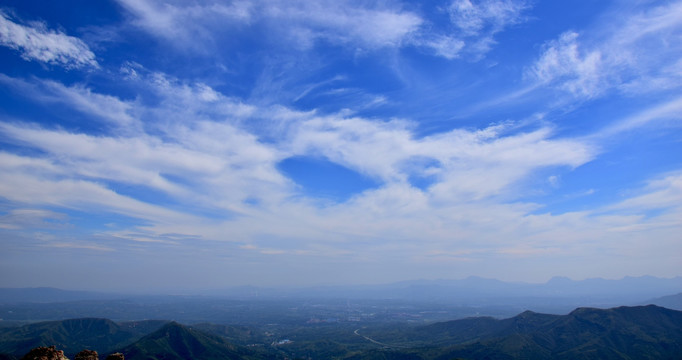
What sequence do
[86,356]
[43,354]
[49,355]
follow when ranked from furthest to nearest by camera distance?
[86,356] < [49,355] < [43,354]

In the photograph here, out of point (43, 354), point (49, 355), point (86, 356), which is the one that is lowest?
point (86, 356)

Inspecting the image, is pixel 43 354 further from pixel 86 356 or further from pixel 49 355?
pixel 86 356

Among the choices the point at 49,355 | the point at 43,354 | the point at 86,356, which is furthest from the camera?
the point at 86,356

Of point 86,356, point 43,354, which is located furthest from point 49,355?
point 86,356

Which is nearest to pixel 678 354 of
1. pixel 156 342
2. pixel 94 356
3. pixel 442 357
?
pixel 442 357

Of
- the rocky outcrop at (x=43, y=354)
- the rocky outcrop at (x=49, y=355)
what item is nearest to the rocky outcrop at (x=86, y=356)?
the rocky outcrop at (x=49, y=355)

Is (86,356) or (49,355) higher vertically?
(49,355)

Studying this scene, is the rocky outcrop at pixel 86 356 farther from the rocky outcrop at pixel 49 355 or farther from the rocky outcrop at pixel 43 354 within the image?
the rocky outcrop at pixel 43 354

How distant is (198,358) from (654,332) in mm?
250675

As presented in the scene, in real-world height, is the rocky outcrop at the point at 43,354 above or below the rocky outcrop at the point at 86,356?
above

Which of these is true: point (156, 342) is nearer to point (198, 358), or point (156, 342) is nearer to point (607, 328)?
point (198, 358)

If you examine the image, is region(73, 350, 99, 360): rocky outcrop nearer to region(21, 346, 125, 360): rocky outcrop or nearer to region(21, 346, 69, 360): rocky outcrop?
region(21, 346, 125, 360): rocky outcrop

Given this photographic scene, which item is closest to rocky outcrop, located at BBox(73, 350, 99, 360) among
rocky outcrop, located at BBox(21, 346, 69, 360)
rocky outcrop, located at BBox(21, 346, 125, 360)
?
rocky outcrop, located at BBox(21, 346, 125, 360)

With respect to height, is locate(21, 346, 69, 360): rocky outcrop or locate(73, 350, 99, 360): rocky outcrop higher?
locate(21, 346, 69, 360): rocky outcrop
